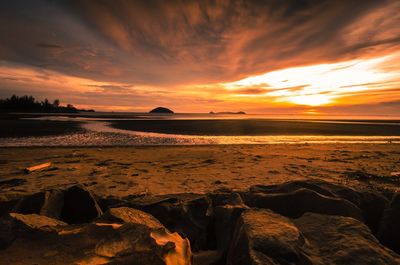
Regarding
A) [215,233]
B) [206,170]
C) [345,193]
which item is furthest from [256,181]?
[215,233]

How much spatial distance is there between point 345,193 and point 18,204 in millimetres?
5906

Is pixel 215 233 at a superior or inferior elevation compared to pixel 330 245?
inferior

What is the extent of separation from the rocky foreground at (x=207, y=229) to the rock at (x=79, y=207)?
17 millimetres

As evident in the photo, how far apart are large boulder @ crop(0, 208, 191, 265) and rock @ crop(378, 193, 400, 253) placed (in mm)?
3015

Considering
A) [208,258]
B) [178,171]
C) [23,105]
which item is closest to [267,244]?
[208,258]

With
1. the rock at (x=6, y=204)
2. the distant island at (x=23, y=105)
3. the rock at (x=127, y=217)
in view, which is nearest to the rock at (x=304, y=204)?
the rock at (x=127, y=217)

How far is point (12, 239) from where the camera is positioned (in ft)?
9.54

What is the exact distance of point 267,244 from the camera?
2658mm

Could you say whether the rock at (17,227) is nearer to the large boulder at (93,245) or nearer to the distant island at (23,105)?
the large boulder at (93,245)

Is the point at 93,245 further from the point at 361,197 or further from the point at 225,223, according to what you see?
the point at 361,197

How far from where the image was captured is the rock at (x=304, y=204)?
3.89 m

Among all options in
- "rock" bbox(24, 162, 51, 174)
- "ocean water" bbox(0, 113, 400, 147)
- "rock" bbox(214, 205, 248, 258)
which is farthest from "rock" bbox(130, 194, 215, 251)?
"ocean water" bbox(0, 113, 400, 147)

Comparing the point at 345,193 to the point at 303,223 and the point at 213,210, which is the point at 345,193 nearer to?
the point at 303,223

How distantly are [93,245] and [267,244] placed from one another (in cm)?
195
